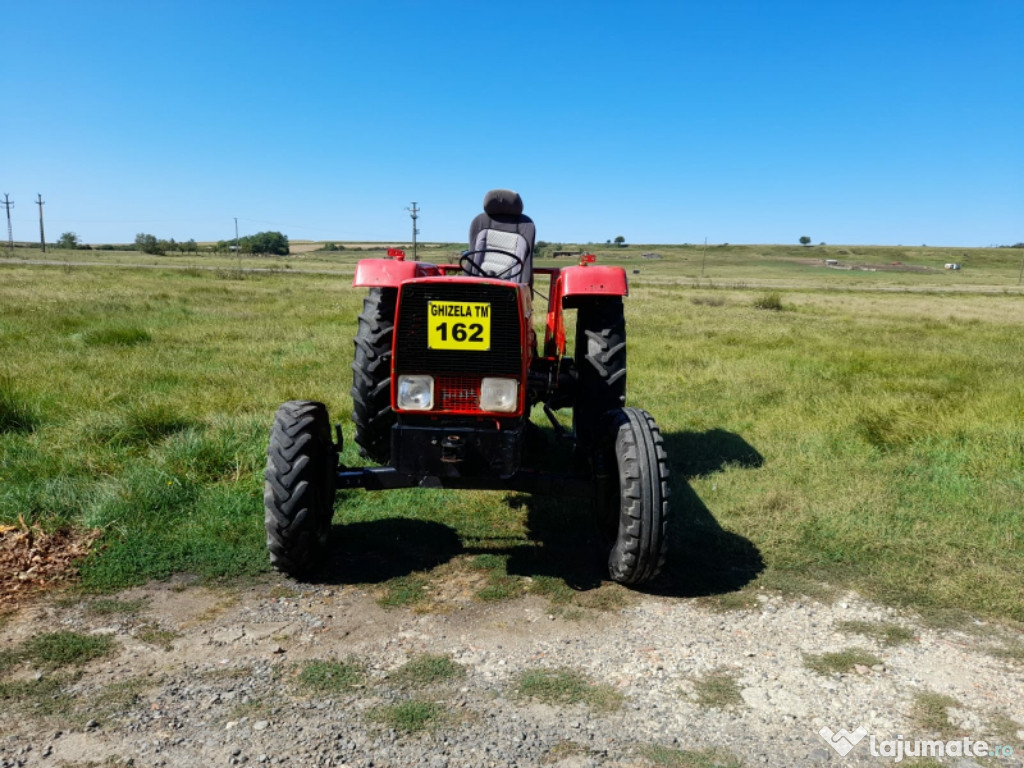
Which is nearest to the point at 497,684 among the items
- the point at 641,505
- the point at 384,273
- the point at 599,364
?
the point at 641,505

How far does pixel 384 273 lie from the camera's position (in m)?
5.58

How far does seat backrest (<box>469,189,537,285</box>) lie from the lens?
19.8 ft

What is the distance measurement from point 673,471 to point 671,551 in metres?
1.67

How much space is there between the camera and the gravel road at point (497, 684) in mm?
2807

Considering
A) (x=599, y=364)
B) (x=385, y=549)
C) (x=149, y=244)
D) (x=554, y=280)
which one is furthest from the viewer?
(x=149, y=244)

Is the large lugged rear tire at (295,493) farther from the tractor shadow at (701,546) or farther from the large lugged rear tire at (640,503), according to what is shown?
the tractor shadow at (701,546)

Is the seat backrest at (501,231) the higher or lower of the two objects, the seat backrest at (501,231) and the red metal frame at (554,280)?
the higher

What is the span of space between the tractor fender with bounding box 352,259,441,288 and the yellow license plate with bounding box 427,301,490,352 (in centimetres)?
149

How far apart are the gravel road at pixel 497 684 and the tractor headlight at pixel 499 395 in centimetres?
106

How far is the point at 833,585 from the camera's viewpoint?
4391mm

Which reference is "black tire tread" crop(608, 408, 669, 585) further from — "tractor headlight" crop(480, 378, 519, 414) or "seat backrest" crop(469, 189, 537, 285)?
"seat backrest" crop(469, 189, 537, 285)

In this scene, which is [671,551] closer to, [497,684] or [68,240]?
[497,684]

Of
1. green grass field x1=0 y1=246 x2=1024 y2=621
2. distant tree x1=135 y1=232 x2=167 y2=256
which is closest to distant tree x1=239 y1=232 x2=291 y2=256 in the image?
distant tree x1=135 y1=232 x2=167 y2=256

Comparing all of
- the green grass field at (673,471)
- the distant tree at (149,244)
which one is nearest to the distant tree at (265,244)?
the distant tree at (149,244)
